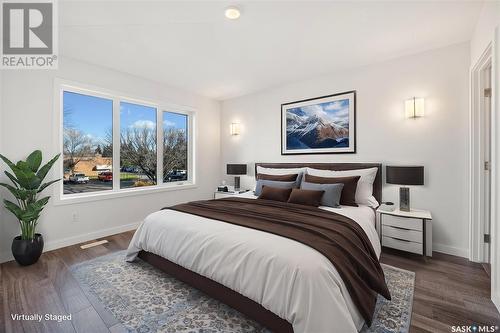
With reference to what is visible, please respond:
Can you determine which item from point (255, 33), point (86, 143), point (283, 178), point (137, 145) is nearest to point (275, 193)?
point (283, 178)

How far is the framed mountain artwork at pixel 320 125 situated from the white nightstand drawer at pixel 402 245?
4.40 ft

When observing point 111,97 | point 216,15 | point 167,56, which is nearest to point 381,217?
point 216,15

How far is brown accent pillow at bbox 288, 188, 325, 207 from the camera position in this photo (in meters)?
2.81

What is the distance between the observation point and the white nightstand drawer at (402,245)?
8.57 feet

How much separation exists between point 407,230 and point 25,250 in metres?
4.38

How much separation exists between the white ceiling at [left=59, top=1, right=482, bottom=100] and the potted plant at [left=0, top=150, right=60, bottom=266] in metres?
1.53

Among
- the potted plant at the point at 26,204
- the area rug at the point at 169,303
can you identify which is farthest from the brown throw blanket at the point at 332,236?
the potted plant at the point at 26,204

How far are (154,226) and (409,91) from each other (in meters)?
3.62

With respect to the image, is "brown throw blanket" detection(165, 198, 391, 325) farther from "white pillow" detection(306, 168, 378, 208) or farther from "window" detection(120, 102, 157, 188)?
"window" detection(120, 102, 157, 188)

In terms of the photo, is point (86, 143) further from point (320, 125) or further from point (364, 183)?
point (364, 183)

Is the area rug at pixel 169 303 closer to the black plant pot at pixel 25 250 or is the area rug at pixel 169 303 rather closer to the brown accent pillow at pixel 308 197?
the black plant pot at pixel 25 250

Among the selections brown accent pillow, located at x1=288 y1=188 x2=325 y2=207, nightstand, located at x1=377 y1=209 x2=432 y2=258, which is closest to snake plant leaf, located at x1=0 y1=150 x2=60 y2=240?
brown accent pillow, located at x1=288 y1=188 x2=325 y2=207

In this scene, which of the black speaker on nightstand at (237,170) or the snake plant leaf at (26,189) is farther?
the black speaker on nightstand at (237,170)

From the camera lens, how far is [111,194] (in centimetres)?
360
